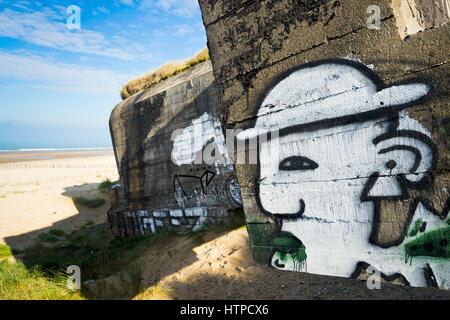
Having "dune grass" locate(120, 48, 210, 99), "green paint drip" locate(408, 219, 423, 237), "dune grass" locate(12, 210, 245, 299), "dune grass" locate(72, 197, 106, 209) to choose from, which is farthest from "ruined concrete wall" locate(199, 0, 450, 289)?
"dune grass" locate(72, 197, 106, 209)

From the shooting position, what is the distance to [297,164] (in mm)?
1899

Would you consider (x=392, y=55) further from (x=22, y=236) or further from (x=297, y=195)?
(x=22, y=236)

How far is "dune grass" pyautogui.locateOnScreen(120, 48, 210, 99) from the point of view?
7336 millimetres

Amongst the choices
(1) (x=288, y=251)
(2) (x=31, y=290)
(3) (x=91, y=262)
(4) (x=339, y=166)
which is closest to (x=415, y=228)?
(4) (x=339, y=166)

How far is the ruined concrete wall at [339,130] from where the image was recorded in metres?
1.46

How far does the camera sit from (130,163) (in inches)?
300

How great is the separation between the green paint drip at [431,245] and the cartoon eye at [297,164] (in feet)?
2.33

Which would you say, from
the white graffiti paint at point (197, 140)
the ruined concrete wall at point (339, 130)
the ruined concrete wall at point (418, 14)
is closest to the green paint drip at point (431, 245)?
the ruined concrete wall at point (339, 130)

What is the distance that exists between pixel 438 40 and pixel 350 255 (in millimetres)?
1352

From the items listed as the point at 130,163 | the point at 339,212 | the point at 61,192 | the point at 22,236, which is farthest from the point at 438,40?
the point at 61,192

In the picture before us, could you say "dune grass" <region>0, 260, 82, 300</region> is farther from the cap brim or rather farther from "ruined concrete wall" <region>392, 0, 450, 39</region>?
"ruined concrete wall" <region>392, 0, 450, 39</region>

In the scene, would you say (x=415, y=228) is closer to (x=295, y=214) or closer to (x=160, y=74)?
(x=295, y=214)

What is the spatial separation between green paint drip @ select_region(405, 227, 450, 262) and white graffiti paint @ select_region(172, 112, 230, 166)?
4221 millimetres
